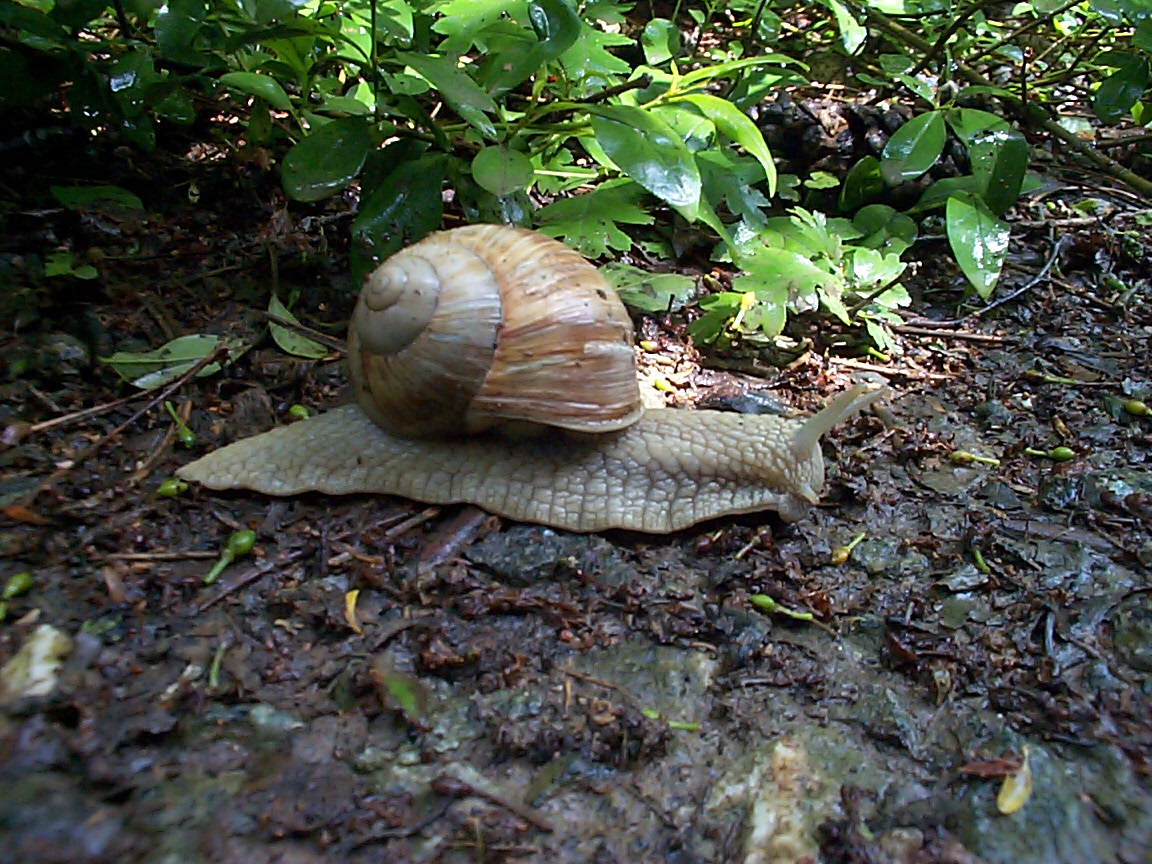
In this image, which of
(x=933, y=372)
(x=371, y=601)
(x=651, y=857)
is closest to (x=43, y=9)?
(x=371, y=601)

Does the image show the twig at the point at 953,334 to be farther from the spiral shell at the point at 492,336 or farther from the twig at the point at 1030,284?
the spiral shell at the point at 492,336

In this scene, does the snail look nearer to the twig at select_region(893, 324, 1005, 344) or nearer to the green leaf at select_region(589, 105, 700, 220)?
the green leaf at select_region(589, 105, 700, 220)

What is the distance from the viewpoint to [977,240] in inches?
146

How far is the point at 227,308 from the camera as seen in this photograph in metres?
3.47

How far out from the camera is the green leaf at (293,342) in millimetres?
3348

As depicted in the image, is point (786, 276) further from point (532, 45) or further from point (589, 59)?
point (532, 45)

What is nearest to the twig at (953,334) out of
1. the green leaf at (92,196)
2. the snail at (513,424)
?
the snail at (513,424)

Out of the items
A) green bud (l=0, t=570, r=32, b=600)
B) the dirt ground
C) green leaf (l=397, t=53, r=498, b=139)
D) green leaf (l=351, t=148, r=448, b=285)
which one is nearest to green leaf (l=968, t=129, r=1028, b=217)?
the dirt ground

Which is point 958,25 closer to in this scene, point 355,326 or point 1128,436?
point 1128,436

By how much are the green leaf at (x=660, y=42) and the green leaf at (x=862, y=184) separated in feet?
3.80

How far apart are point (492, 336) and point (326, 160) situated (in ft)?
3.52

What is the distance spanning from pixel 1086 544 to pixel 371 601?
7.73 feet

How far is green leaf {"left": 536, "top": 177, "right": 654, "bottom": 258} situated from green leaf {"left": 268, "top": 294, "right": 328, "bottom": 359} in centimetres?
106

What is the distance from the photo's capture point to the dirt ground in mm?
1853
